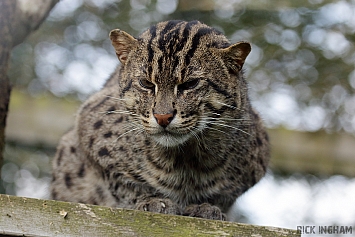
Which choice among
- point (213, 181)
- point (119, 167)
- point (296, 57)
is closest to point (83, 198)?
point (119, 167)

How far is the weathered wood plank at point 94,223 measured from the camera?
3385 mm

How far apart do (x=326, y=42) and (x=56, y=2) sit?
3.48 m

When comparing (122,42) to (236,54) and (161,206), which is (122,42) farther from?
(161,206)

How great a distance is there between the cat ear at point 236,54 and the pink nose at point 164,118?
737 millimetres

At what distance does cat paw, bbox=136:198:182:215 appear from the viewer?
4352mm

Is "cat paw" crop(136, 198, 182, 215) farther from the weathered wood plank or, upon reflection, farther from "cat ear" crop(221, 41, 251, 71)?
"cat ear" crop(221, 41, 251, 71)

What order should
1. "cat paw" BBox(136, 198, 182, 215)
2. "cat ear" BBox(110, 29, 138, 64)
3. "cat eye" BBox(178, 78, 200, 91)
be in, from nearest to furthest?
"cat eye" BBox(178, 78, 200, 91) → "cat paw" BBox(136, 198, 182, 215) → "cat ear" BBox(110, 29, 138, 64)

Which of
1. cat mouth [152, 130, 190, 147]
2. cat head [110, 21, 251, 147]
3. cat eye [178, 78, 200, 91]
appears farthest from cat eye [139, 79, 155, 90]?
cat mouth [152, 130, 190, 147]

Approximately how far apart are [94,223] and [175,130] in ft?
3.04

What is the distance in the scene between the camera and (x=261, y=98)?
24.9ft

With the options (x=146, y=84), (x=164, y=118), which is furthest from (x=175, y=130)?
(x=146, y=84)

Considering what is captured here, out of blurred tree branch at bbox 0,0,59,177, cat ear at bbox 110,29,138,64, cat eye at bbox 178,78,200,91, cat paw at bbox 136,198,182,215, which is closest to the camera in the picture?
cat eye at bbox 178,78,200,91

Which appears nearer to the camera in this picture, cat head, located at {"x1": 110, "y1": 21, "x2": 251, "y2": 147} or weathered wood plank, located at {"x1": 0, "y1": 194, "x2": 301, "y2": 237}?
weathered wood plank, located at {"x1": 0, "y1": 194, "x2": 301, "y2": 237}

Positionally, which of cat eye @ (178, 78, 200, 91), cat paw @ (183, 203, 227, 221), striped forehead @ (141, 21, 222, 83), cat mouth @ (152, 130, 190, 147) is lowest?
cat paw @ (183, 203, 227, 221)
